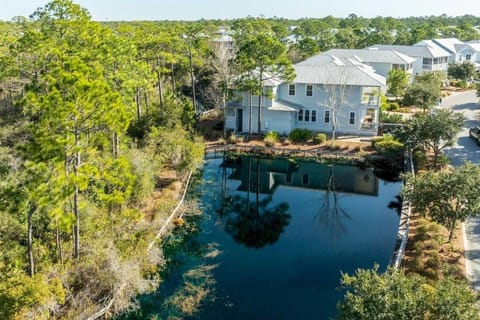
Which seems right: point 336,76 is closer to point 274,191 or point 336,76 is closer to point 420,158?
point 420,158

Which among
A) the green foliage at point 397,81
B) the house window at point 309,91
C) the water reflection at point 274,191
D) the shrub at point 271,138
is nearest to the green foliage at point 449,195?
the water reflection at point 274,191

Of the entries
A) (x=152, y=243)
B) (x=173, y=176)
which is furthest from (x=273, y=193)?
(x=152, y=243)

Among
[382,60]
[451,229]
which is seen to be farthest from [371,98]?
[451,229]

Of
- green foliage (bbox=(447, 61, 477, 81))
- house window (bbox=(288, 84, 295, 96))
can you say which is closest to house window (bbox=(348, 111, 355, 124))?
house window (bbox=(288, 84, 295, 96))

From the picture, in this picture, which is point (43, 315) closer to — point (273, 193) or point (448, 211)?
point (448, 211)

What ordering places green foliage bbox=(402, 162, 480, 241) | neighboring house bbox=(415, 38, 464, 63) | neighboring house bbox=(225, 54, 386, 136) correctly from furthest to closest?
neighboring house bbox=(415, 38, 464, 63)
neighboring house bbox=(225, 54, 386, 136)
green foliage bbox=(402, 162, 480, 241)

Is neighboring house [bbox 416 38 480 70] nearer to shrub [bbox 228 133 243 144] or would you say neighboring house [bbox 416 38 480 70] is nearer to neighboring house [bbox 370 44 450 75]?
neighboring house [bbox 370 44 450 75]
